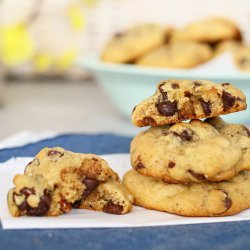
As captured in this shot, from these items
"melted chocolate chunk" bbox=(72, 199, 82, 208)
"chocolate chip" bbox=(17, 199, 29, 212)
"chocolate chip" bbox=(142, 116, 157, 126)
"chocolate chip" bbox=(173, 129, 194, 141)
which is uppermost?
"chocolate chip" bbox=(142, 116, 157, 126)

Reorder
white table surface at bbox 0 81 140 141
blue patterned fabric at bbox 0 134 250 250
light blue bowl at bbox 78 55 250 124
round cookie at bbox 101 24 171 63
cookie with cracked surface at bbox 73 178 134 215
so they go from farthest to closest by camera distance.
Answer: white table surface at bbox 0 81 140 141 < round cookie at bbox 101 24 171 63 < light blue bowl at bbox 78 55 250 124 < cookie with cracked surface at bbox 73 178 134 215 < blue patterned fabric at bbox 0 134 250 250

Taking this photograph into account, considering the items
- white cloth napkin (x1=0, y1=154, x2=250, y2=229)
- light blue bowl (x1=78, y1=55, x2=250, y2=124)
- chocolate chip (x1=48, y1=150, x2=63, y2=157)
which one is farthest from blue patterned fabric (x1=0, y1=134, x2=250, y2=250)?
light blue bowl (x1=78, y1=55, x2=250, y2=124)

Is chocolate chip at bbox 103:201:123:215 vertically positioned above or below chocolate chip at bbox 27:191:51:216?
below

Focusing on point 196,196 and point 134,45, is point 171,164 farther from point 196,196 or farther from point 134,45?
point 134,45

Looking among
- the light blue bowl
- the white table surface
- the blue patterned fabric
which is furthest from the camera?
the white table surface

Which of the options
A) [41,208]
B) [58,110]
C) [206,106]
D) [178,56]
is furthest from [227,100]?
[58,110]

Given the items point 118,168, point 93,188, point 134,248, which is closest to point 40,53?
point 118,168

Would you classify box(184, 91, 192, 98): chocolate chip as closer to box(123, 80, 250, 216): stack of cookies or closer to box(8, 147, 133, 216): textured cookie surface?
box(123, 80, 250, 216): stack of cookies
